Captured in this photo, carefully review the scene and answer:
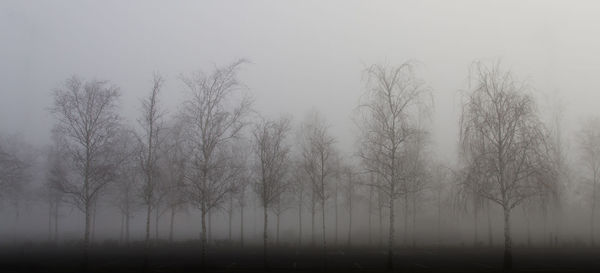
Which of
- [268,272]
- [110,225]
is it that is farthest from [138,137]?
[110,225]

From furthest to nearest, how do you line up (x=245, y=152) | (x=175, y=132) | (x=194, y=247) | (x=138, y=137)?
(x=245, y=152) < (x=194, y=247) < (x=175, y=132) < (x=138, y=137)

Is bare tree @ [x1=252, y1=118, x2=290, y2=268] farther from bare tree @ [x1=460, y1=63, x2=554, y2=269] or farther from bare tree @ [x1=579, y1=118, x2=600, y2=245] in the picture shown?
bare tree @ [x1=579, y1=118, x2=600, y2=245]

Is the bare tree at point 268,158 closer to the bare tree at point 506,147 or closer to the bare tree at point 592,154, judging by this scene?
the bare tree at point 506,147

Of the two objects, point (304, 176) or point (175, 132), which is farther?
point (304, 176)

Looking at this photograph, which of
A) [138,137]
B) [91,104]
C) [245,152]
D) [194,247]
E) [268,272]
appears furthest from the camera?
[245,152]

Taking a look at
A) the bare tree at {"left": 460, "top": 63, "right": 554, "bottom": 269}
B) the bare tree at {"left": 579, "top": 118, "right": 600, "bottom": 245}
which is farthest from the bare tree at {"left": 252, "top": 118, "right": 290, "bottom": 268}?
the bare tree at {"left": 579, "top": 118, "right": 600, "bottom": 245}

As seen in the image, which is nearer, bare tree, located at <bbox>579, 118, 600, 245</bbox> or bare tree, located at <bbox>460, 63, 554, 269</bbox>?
bare tree, located at <bbox>460, 63, 554, 269</bbox>

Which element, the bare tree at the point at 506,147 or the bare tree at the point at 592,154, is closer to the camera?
the bare tree at the point at 506,147

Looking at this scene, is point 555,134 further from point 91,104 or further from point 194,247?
point 91,104

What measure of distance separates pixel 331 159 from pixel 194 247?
16654 mm

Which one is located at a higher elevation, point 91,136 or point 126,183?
point 91,136

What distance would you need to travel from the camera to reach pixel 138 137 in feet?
93.5

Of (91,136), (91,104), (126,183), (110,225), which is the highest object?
(91,104)

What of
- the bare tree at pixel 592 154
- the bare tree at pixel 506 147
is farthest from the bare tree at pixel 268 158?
the bare tree at pixel 592 154
